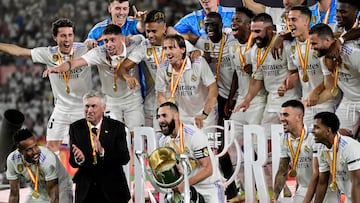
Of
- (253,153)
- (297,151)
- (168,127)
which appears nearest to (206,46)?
(253,153)

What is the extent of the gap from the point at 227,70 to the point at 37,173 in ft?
6.15

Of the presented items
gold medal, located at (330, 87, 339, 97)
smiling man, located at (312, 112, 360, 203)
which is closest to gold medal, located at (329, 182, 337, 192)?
smiling man, located at (312, 112, 360, 203)

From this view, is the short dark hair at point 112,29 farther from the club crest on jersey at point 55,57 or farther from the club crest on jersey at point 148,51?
the club crest on jersey at point 55,57

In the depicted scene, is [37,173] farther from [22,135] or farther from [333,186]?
[333,186]

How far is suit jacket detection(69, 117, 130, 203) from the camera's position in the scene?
8406mm

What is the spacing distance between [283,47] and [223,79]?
779mm

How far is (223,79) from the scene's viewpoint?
9.77 meters

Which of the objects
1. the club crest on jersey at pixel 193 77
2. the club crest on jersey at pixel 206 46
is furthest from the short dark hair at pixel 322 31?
the club crest on jersey at pixel 206 46

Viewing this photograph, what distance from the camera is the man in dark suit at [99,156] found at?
8.39 metres

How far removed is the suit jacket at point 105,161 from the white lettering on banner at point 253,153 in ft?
1.38

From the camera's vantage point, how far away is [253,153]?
929 centimetres

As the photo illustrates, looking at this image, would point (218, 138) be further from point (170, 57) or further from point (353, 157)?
point (353, 157)

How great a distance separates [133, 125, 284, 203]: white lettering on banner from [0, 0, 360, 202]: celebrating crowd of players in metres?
0.26

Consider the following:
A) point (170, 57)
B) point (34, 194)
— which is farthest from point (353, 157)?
point (34, 194)
